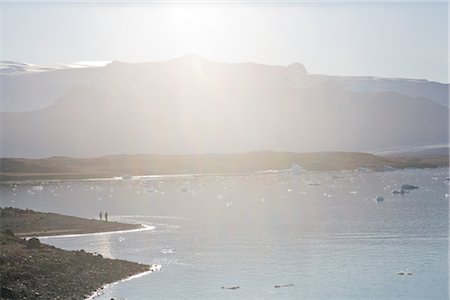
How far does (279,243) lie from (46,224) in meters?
16.6

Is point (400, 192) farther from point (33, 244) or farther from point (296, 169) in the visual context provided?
point (296, 169)

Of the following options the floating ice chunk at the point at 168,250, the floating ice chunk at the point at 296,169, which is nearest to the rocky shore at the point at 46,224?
the floating ice chunk at the point at 168,250

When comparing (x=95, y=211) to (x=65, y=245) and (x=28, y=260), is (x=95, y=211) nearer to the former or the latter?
(x=65, y=245)

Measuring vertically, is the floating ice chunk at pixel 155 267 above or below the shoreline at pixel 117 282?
above

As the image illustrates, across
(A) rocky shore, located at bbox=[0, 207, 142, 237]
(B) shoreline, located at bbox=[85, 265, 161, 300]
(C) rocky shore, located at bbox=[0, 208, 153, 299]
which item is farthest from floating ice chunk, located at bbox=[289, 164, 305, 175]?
(C) rocky shore, located at bbox=[0, 208, 153, 299]

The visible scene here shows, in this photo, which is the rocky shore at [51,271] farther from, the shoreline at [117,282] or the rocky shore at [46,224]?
the rocky shore at [46,224]

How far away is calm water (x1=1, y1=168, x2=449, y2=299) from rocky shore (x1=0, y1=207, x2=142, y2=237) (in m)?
2.49

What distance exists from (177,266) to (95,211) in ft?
114

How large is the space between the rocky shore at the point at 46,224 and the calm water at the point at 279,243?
2487mm

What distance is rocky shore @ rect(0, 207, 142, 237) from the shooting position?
153 ft

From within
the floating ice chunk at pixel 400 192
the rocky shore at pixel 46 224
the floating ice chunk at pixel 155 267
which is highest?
the floating ice chunk at pixel 400 192

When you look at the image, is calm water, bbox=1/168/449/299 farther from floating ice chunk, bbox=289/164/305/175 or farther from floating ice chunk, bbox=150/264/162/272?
floating ice chunk, bbox=289/164/305/175

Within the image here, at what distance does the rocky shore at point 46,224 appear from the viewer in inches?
1839

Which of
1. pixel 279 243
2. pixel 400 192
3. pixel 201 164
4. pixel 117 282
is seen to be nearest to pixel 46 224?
pixel 279 243
